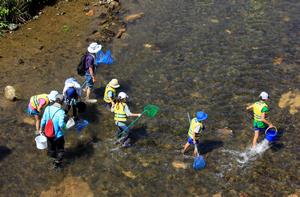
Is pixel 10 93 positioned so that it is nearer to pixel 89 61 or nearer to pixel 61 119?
pixel 89 61

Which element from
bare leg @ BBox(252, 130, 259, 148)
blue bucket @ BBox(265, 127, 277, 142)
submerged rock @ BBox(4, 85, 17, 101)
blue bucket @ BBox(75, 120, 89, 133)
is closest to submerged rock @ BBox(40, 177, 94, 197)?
blue bucket @ BBox(75, 120, 89, 133)

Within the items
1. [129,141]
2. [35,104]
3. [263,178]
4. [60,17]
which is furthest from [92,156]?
[60,17]

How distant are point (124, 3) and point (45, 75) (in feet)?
23.4

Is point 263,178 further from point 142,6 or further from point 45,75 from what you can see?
point 142,6

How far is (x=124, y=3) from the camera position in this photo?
76.5 ft

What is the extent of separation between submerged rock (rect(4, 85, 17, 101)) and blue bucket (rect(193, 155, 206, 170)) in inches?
286

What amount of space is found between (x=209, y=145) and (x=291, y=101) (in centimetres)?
415

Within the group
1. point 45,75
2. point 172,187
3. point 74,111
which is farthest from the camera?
point 45,75

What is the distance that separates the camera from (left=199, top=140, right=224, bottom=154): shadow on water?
588 inches

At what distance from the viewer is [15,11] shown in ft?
70.6

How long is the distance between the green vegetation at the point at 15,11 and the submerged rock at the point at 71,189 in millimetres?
10413

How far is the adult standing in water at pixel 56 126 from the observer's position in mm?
12820

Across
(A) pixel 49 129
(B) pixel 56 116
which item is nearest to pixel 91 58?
(B) pixel 56 116

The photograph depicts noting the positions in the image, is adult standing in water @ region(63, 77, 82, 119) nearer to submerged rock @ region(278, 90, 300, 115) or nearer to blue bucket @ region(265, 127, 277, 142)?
blue bucket @ region(265, 127, 277, 142)
